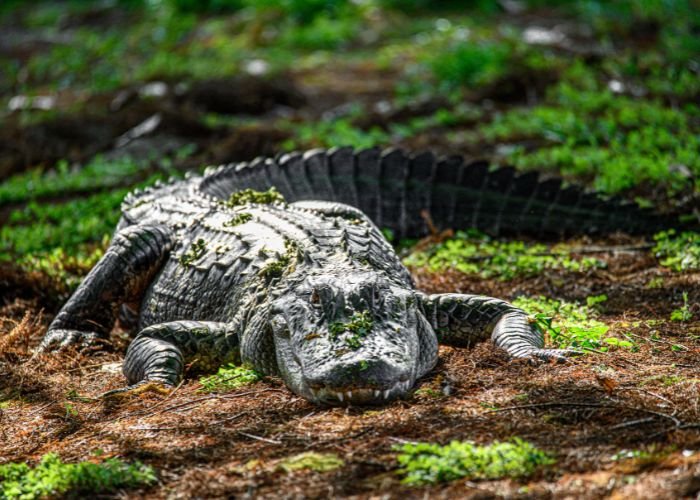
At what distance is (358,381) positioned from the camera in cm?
357

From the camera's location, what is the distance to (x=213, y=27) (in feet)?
57.0

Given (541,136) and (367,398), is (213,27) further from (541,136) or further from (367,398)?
(367,398)

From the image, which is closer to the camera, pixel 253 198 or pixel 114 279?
pixel 114 279

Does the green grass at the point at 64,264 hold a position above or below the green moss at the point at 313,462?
below

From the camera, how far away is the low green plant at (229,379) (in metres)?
4.28

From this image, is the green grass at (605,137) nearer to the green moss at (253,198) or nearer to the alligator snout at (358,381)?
the green moss at (253,198)

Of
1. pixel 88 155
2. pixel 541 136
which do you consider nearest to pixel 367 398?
pixel 541 136

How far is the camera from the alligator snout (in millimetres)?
3576

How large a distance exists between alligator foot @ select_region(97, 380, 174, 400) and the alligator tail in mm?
2524

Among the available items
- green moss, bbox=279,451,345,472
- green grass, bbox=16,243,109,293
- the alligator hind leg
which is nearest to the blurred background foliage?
green grass, bbox=16,243,109,293

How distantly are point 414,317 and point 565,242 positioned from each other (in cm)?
283

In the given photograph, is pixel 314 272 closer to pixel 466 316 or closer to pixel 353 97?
pixel 466 316

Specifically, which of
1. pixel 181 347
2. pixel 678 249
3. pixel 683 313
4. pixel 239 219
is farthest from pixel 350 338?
pixel 678 249

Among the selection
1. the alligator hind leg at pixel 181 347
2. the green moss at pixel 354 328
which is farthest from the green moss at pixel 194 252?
the green moss at pixel 354 328
